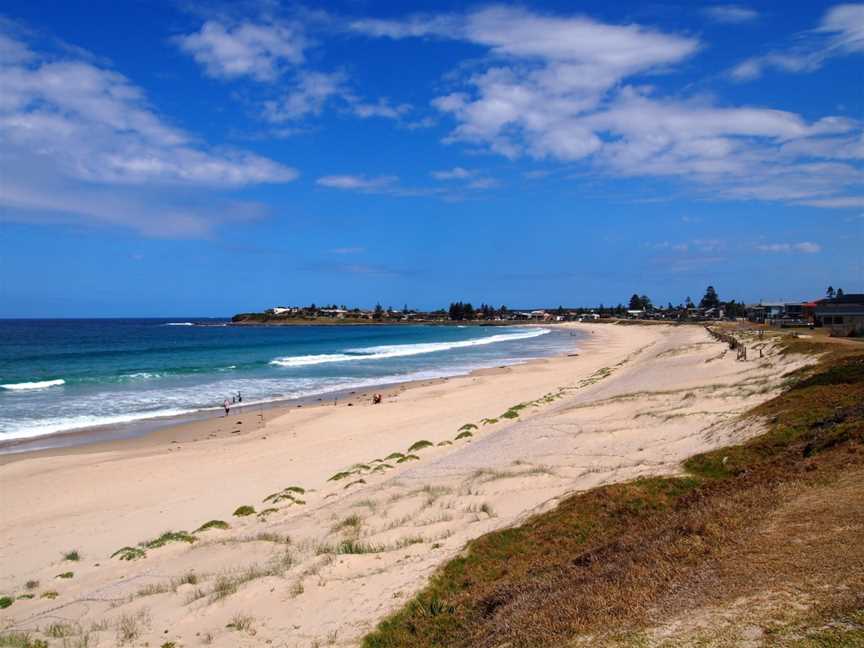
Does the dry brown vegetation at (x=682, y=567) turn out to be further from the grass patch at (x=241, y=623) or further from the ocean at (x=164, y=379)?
the ocean at (x=164, y=379)

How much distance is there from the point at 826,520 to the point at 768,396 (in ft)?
37.4

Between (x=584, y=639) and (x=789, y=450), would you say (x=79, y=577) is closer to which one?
(x=584, y=639)

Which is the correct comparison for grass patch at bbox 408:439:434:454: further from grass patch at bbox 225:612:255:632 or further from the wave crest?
the wave crest

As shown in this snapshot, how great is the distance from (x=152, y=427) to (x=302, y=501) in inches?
587

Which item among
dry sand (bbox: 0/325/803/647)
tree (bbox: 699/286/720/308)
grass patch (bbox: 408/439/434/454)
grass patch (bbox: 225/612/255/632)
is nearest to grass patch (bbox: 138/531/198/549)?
dry sand (bbox: 0/325/803/647)

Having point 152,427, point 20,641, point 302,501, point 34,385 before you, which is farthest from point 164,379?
point 20,641

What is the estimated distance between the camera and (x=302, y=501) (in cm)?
1177

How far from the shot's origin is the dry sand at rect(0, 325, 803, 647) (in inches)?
272

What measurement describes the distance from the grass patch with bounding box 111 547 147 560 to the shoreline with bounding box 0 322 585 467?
11028mm

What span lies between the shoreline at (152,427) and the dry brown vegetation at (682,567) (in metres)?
17.5

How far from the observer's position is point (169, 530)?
1126 centimetres

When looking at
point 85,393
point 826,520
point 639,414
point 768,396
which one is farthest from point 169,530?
point 85,393

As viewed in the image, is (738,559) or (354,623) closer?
(738,559)

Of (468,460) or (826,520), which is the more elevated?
(826,520)
